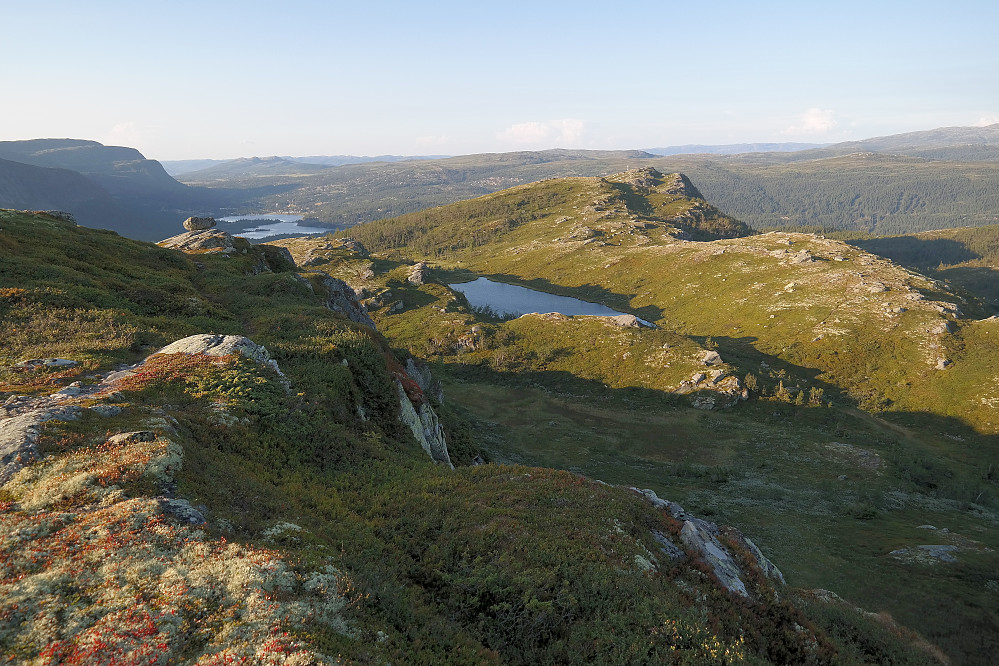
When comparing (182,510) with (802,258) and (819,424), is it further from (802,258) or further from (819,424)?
(802,258)

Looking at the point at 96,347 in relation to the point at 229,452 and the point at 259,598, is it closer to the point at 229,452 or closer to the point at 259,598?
the point at 229,452

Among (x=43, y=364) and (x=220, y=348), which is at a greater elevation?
(x=43, y=364)

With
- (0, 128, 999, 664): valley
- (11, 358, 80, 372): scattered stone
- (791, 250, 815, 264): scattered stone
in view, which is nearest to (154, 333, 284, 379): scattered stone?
(0, 128, 999, 664): valley

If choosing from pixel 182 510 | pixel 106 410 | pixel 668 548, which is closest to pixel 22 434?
pixel 106 410

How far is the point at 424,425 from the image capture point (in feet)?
124

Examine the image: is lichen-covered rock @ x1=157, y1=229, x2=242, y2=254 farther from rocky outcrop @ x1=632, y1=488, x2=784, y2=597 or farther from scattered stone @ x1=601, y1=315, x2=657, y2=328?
scattered stone @ x1=601, y1=315, x2=657, y2=328

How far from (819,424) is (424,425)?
7868 centimetres

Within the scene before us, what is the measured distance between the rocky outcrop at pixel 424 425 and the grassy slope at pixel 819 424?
25.8 meters

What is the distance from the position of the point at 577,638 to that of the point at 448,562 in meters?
5.62

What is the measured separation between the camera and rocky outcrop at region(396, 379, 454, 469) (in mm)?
35312

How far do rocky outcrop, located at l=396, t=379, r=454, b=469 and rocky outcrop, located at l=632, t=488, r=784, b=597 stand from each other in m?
16.8

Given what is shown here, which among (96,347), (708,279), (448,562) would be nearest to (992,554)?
(448,562)

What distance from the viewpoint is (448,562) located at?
59.4 feet

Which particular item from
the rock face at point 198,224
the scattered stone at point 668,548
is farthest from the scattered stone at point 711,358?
the rock face at point 198,224
